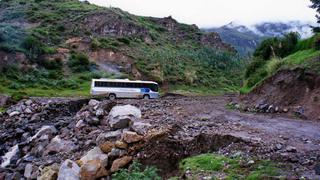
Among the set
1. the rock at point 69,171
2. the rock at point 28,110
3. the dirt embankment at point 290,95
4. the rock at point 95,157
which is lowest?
the rock at point 28,110

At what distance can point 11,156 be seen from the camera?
21.6m

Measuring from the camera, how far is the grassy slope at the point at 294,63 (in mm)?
24362

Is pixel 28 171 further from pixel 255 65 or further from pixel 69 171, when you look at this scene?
pixel 255 65

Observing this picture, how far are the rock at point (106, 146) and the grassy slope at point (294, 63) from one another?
1164 centimetres

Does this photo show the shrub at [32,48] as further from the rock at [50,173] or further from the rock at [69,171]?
the rock at [69,171]

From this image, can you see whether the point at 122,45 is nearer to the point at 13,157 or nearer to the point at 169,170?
the point at 13,157

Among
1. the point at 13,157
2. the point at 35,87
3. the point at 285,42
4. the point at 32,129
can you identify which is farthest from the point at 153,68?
the point at 13,157

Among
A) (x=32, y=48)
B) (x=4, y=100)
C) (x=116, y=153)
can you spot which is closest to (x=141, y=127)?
(x=116, y=153)

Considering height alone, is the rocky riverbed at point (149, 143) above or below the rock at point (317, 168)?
below

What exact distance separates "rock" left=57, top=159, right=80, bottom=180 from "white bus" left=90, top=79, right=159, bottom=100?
34.6 m

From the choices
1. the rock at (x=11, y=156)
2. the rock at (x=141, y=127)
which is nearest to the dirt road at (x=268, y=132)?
the rock at (x=141, y=127)

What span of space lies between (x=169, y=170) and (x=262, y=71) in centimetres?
1804

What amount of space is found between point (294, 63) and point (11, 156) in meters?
15.6

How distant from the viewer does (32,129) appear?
87.2ft
